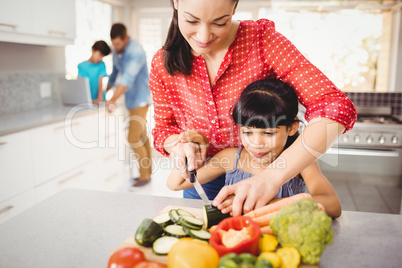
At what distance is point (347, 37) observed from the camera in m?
3.93

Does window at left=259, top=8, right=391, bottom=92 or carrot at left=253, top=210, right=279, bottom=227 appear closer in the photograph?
carrot at left=253, top=210, right=279, bottom=227

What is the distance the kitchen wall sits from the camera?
2773 millimetres

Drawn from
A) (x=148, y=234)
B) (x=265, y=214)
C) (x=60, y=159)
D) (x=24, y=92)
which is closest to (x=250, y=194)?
(x=265, y=214)

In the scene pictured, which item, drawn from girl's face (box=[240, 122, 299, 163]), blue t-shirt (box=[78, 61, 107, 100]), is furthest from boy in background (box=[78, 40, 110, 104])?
girl's face (box=[240, 122, 299, 163])

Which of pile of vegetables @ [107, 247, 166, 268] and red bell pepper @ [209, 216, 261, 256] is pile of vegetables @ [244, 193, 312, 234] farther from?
pile of vegetables @ [107, 247, 166, 268]

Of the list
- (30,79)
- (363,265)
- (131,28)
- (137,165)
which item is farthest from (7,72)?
(363,265)

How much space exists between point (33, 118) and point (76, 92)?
2.49ft

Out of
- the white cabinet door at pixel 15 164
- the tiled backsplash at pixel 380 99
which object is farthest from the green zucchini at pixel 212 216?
the tiled backsplash at pixel 380 99

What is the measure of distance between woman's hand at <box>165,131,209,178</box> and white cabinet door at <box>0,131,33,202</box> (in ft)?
4.66

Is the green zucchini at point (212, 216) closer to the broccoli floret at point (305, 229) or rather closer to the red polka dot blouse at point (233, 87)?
the broccoli floret at point (305, 229)

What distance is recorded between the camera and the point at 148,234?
78 cm

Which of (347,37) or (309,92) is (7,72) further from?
(347,37)

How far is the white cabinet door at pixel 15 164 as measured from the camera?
212 cm

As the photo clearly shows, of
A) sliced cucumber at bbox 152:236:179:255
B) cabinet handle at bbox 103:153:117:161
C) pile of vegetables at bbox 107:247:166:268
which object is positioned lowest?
cabinet handle at bbox 103:153:117:161
